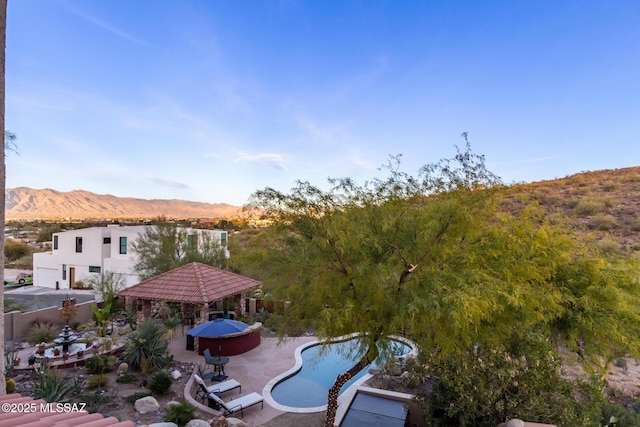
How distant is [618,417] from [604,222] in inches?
902

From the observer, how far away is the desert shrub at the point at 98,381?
1120cm

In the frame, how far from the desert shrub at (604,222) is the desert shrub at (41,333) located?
35.5m

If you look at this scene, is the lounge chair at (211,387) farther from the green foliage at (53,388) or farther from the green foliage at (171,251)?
the green foliage at (171,251)

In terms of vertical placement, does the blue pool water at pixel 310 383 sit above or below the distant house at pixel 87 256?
below

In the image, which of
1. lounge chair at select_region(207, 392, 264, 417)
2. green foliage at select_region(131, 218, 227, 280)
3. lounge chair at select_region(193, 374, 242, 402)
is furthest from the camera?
green foliage at select_region(131, 218, 227, 280)

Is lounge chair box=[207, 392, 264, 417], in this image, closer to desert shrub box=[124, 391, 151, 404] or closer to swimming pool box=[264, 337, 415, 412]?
swimming pool box=[264, 337, 415, 412]

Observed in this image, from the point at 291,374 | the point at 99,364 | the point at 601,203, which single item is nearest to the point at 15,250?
the point at 99,364

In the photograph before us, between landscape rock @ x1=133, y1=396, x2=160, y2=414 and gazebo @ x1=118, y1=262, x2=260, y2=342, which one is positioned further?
gazebo @ x1=118, y1=262, x2=260, y2=342

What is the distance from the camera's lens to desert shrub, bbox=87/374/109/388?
11195 millimetres

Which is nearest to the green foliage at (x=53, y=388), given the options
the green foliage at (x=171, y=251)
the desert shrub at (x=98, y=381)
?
the desert shrub at (x=98, y=381)

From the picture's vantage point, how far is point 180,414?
29.9 ft

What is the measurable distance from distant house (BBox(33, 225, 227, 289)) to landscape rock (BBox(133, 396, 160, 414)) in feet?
69.6

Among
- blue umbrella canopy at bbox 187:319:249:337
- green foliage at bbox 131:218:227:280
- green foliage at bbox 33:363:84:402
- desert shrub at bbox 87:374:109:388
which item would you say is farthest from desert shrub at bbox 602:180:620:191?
green foliage at bbox 33:363:84:402

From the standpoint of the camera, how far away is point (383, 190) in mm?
7344
